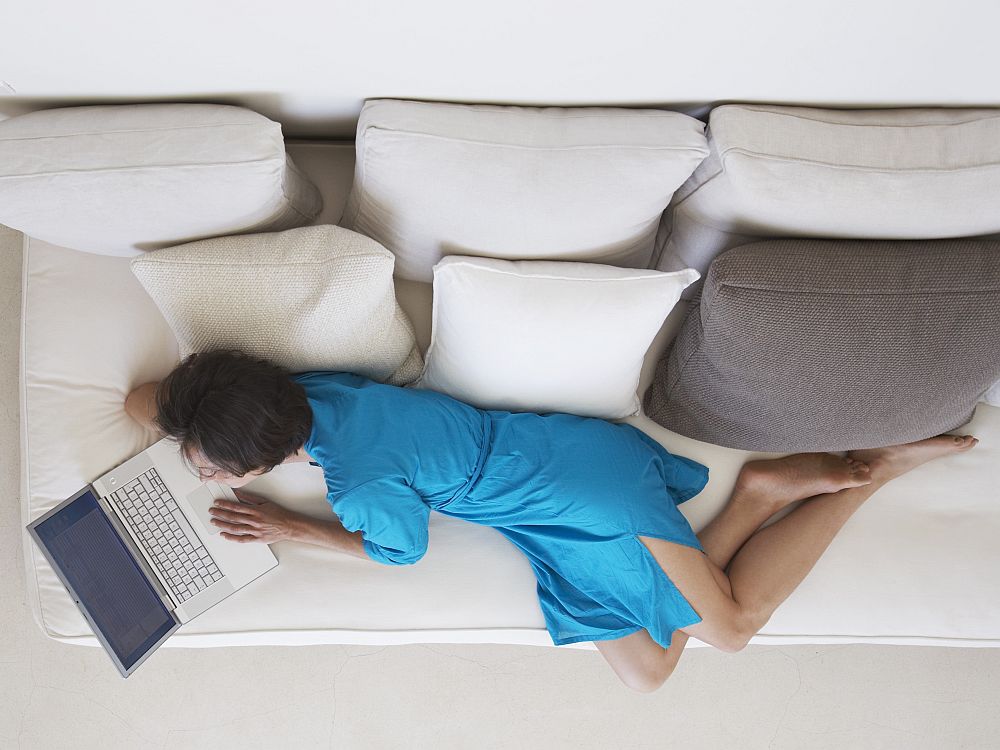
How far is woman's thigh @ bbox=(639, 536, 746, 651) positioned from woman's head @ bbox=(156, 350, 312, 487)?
72cm

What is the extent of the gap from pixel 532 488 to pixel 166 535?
72 centimetres

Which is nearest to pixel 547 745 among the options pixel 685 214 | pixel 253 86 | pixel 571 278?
pixel 571 278

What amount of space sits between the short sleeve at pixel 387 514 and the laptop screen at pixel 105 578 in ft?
1.41

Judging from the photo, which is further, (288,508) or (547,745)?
(547,745)

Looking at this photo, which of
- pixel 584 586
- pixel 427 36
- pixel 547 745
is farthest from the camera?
pixel 547 745

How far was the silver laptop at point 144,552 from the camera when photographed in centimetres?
122

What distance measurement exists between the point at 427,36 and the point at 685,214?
0.57m

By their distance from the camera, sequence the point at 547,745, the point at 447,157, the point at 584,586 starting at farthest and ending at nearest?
the point at 547,745, the point at 584,586, the point at 447,157

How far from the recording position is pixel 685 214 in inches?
49.2

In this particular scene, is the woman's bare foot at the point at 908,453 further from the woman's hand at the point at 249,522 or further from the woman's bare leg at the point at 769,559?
the woman's hand at the point at 249,522

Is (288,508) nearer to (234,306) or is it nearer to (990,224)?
(234,306)

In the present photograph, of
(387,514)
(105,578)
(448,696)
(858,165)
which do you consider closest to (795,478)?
(858,165)

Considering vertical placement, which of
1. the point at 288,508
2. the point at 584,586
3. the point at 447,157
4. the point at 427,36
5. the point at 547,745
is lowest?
the point at 547,745

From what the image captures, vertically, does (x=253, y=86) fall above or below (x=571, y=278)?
above
